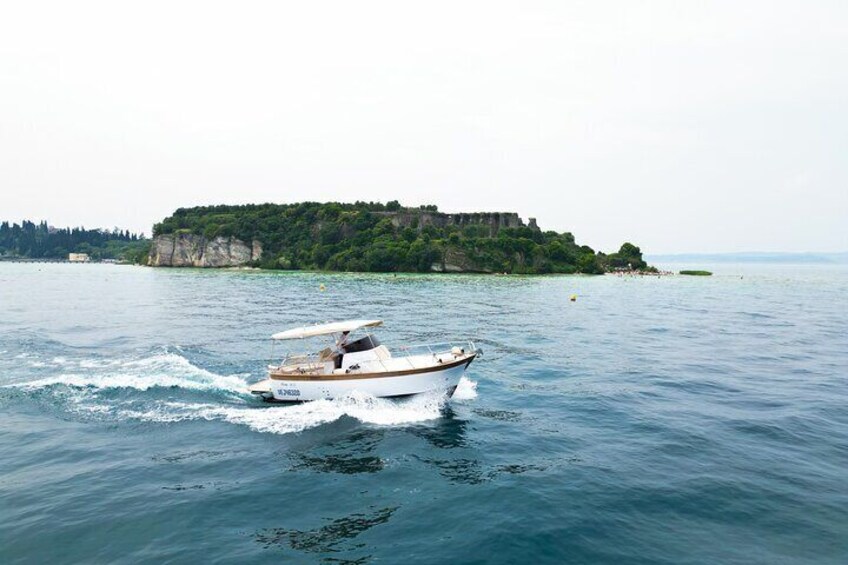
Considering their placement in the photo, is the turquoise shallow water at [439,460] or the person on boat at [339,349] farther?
the person on boat at [339,349]

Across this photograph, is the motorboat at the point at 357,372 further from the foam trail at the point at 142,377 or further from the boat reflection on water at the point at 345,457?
the foam trail at the point at 142,377

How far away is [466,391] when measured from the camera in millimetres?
25688

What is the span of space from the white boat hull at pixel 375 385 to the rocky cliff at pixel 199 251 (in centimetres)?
16451

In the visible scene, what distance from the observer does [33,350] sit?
1367 inches

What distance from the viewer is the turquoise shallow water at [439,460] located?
12.6 m

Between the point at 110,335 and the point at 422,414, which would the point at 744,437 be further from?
the point at 110,335

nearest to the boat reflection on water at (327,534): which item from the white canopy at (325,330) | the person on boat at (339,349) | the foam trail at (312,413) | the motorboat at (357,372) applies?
the foam trail at (312,413)

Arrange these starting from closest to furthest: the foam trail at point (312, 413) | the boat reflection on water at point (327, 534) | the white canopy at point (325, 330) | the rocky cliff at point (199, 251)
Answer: the boat reflection on water at point (327, 534) < the foam trail at point (312, 413) < the white canopy at point (325, 330) < the rocky cliff at point (199, 251)

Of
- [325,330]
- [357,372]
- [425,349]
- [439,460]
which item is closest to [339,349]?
[325,330]

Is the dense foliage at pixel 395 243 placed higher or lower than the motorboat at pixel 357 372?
higher

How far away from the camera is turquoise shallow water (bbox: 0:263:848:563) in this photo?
12.6m

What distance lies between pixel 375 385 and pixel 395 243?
429 feet

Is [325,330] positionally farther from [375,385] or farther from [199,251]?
[199,251]

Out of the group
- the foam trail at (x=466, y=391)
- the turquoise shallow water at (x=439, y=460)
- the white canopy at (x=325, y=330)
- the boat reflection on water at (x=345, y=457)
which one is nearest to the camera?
the turquoise shallow water at (x=439, y=460)
